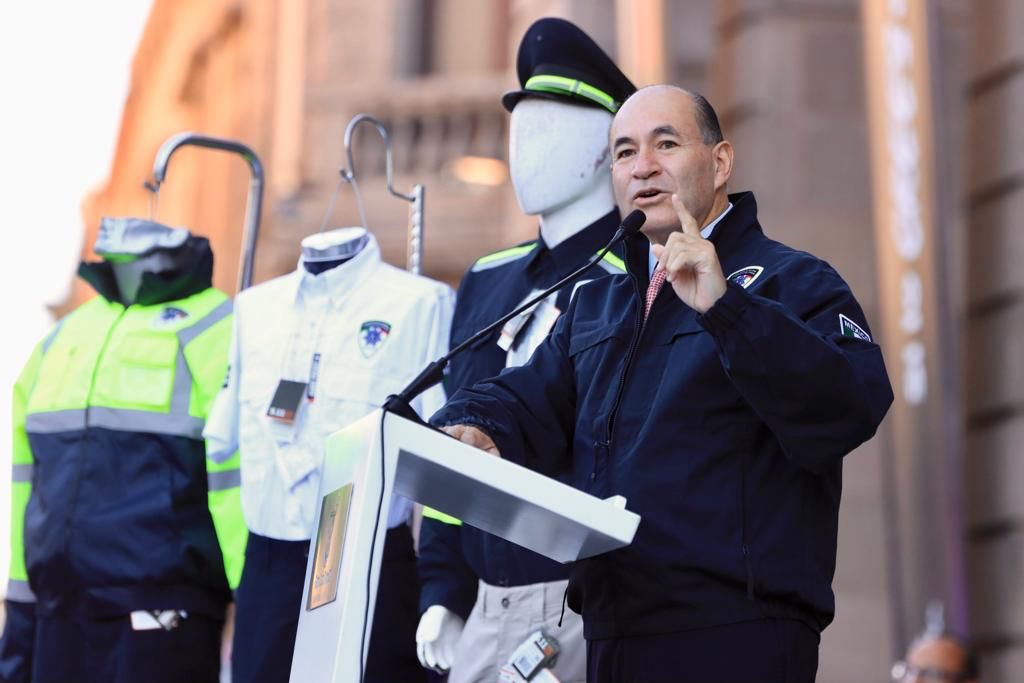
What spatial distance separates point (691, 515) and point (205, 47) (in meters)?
14.5

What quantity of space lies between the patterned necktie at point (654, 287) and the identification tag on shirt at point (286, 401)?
1420 mm

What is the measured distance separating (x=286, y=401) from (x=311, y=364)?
0.38ft

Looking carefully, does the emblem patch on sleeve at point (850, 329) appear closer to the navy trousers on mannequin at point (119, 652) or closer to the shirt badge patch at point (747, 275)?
the shirt badge patch at point (747, 275)

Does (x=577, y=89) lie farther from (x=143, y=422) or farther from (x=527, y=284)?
(x=143, y=422)

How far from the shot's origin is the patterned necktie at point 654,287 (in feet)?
9.98

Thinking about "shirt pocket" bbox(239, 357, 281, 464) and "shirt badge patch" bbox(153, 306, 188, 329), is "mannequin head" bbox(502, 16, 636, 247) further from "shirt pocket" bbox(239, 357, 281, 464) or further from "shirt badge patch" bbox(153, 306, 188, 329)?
"shirt badge patch" bbox(153, 306, 188, 329)

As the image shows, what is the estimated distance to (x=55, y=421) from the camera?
4777 millimetres

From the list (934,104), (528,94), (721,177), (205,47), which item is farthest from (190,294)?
(205,47)

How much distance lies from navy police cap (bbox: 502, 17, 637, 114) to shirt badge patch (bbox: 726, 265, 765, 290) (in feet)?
4.09

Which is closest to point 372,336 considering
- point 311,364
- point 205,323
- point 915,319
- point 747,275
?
point 311,364

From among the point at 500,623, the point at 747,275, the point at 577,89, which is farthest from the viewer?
the point at 577,89

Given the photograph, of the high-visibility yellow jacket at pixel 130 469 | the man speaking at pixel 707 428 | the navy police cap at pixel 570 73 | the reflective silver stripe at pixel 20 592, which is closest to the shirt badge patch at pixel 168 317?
the high-visibility yellow jacket at pixel 130 469

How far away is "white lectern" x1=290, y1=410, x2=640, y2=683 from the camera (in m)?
2.62

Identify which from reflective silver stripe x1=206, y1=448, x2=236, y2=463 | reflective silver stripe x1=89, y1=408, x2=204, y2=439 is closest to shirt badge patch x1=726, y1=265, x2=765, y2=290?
reflective silver stripe x1=206, y1=448, x2=236, y2=463
